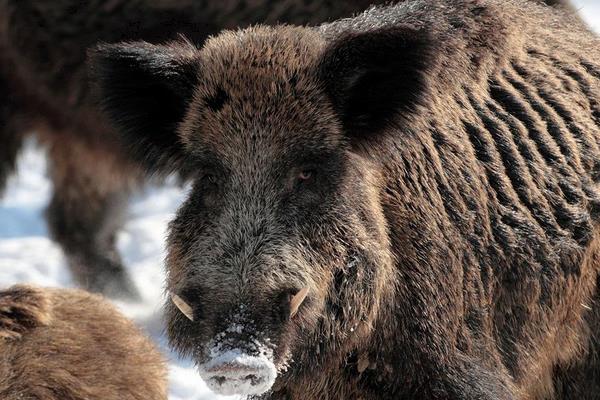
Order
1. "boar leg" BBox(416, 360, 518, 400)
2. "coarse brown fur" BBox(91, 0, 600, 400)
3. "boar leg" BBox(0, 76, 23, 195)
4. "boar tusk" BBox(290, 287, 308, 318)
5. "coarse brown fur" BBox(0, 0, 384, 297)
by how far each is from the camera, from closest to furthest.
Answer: "boar tusk" BBox(290, 287, 308, 318), "coarse brown fur" BBox(91, 0, 600, 400), "boar leg" BBox(416, 360, 518, 400), "coarse brown fur" BBox(0, 0, 384, 297), "boar leg" BBox(0, 76, 23, 195)

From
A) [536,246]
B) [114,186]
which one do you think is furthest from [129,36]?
[536,246]

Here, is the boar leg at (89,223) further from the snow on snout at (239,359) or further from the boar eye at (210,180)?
the snow on snout at (239,359)

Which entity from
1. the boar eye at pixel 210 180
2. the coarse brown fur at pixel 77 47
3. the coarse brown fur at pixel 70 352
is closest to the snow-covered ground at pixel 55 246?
the coarse brown fur at pixel 77 47

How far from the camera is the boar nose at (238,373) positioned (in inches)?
129

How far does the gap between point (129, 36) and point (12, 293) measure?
8.51 feet

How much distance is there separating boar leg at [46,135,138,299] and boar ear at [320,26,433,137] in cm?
430

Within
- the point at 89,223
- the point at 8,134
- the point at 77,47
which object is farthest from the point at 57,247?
the point at 77,47

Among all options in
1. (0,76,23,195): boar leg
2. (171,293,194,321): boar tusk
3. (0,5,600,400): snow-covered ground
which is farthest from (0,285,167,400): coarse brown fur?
(0,76,23,195): boar leg

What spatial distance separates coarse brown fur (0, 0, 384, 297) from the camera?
22.3ft

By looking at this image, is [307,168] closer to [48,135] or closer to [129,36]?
[129,36]

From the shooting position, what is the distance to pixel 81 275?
828cm

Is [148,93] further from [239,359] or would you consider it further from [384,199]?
[239,359]

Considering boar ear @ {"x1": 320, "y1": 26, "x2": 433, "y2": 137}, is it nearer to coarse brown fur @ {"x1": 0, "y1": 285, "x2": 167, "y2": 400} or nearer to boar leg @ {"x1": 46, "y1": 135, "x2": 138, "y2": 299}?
coarse brown fur @ {"x1": 0, "y1": 285, "x2": 167, "y2": 400}

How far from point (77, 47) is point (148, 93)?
3.05m
